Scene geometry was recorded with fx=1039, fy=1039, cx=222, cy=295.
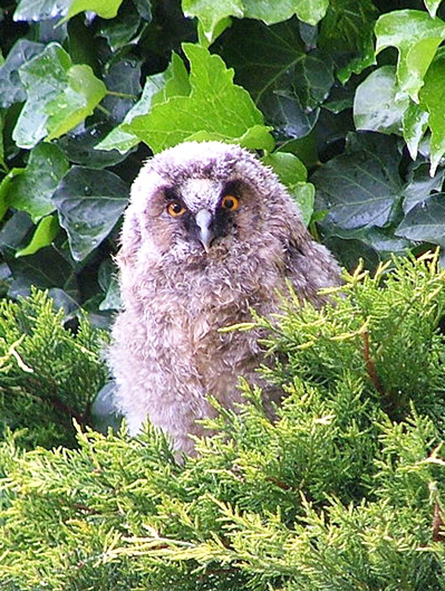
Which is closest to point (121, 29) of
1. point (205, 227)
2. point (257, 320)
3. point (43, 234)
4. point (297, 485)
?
point (43, 234)

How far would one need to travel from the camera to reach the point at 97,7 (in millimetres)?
2152

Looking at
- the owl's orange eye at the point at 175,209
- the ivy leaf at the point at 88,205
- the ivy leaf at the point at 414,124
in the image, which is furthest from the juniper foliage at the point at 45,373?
the ivy leaf at the point at 414,124

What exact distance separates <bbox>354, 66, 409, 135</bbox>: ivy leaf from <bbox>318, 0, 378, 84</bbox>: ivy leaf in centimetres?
8

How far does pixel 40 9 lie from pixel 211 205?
2.22 feet

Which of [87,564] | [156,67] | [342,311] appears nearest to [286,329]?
[342,311]

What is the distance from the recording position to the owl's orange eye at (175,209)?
203 cm

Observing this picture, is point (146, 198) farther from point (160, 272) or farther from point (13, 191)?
point (13, 191)

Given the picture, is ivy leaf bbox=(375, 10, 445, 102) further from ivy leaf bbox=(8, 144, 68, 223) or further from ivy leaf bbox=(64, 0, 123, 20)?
ivy leaf bbox=(8, 144, 68, 223)

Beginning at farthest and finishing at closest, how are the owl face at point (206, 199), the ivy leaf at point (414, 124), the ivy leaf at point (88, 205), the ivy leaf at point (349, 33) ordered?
the ivy leaf at point (88, 205) → the ivy leaf at point (349, 33) → the owl face at point (206, 199) → the ivy leaf at point (414, 124)

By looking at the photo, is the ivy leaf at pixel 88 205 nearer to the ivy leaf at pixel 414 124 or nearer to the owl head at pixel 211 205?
the owl head at pixel 211 205

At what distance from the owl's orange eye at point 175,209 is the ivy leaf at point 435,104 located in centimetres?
50

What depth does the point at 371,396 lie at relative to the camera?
1487 millimetres

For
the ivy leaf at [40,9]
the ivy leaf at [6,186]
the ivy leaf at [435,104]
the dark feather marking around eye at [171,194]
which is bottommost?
the ivy leaf at [6,186]

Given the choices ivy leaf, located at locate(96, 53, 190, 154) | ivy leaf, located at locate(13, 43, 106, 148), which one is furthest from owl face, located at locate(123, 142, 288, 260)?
ivy leaf, located at locate(13, 43, 106, 148)
